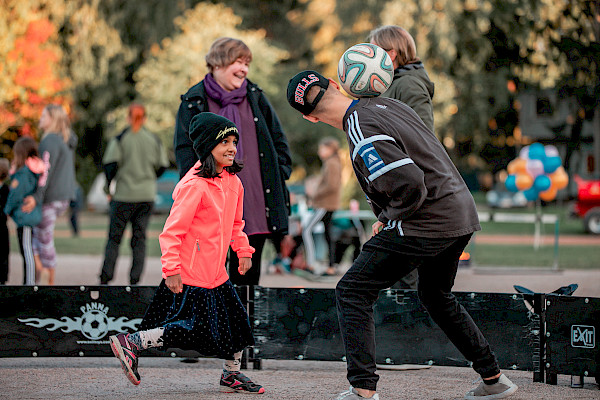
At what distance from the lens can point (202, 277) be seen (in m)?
4.83

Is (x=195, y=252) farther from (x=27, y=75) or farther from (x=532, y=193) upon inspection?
(x=27, y=75)

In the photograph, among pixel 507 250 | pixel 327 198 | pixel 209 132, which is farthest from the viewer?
pixel 507 250

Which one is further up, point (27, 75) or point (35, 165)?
point (27, 75)

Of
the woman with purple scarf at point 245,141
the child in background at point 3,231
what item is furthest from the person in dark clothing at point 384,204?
the child in background at point 3,231

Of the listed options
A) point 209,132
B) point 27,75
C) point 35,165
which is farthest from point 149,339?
point 27,75

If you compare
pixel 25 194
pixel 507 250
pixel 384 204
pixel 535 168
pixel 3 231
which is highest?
pixel 535 168

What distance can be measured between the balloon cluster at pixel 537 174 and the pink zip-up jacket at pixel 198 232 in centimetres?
1284

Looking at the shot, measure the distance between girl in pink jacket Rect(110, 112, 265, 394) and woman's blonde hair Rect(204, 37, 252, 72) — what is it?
0.84 m

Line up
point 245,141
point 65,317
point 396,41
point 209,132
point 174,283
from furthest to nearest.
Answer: point 245,141 < point 65,317 < point 396,41 < point 209,132 < point 174,283

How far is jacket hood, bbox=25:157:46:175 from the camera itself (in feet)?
28.0

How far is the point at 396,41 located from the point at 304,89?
1384 mm

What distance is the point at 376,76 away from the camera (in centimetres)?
434

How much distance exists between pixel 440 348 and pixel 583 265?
362 inches

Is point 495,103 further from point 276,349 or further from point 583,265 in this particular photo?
point 276,349
